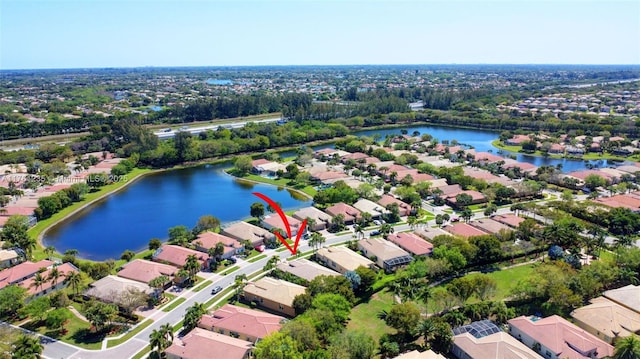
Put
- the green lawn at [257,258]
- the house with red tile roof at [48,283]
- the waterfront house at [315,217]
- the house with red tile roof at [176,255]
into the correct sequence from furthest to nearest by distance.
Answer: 1. the waterfront house at [315,217]
2. the green lawn at [257,258]
3. the house with red tile roof at [176,255]
4. the house with red tile roof at [48,283]

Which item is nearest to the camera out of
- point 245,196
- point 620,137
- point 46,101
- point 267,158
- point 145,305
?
point 145,305

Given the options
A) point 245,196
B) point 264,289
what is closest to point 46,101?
point 245,196

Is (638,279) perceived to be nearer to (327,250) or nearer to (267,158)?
(327,250)

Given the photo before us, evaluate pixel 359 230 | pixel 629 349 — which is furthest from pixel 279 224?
pixel 629 349

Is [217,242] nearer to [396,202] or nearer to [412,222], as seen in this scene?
[412,222]

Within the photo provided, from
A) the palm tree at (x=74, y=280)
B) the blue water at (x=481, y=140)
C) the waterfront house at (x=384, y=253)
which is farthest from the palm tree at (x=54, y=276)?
the blue water at (x=481, y=140)

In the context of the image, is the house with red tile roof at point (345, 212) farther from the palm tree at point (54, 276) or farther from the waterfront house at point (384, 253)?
the palm tree at point (54, 276)
